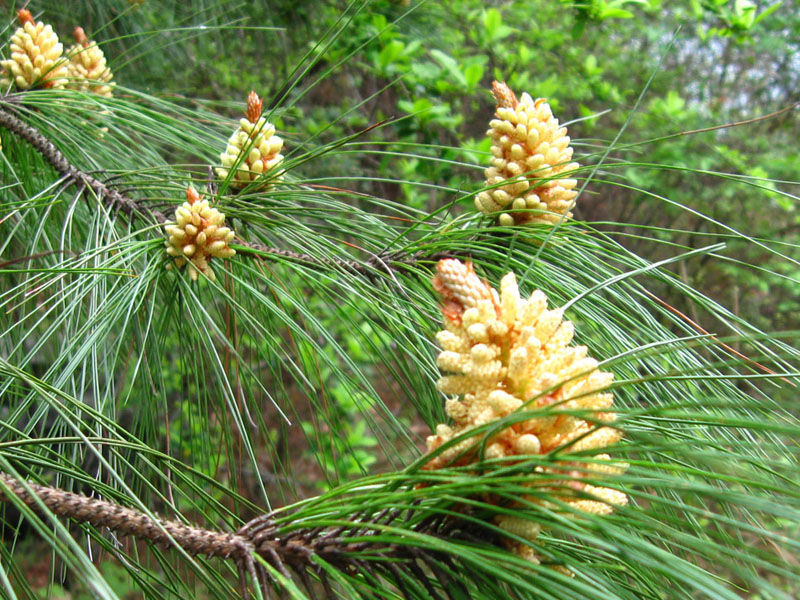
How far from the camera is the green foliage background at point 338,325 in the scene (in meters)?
0.37

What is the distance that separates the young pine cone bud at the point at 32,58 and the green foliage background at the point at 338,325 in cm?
6

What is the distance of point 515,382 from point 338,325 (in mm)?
2301

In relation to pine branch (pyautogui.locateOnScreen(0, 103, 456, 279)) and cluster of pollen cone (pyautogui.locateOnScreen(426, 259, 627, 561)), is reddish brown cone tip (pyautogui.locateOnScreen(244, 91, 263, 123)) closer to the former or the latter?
pine branch (pyautogui.locateOnScreen(0, 103, 456, 279))

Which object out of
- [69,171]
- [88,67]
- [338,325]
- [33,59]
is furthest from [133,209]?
[338,325]

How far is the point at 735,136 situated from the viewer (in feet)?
11.3

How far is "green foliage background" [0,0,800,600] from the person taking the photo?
0.37 metres

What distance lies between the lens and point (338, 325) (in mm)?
2678

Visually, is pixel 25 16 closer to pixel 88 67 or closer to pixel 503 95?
pixel 88 67

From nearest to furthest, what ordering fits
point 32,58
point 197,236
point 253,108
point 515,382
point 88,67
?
point 515,382, point 197,236, point 253,108, point 32,58, point 88,67

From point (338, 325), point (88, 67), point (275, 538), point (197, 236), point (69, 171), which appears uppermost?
point (88, 67)

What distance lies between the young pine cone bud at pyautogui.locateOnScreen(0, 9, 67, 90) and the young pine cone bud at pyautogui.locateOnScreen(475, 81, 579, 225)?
0.68m

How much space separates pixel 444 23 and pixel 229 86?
1063 mm

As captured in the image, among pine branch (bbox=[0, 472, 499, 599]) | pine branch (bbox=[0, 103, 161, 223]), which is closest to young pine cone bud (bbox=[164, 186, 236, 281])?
pine branch (bbox=[0, 103, 161, 223])

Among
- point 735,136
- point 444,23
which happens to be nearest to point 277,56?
point 444,23
